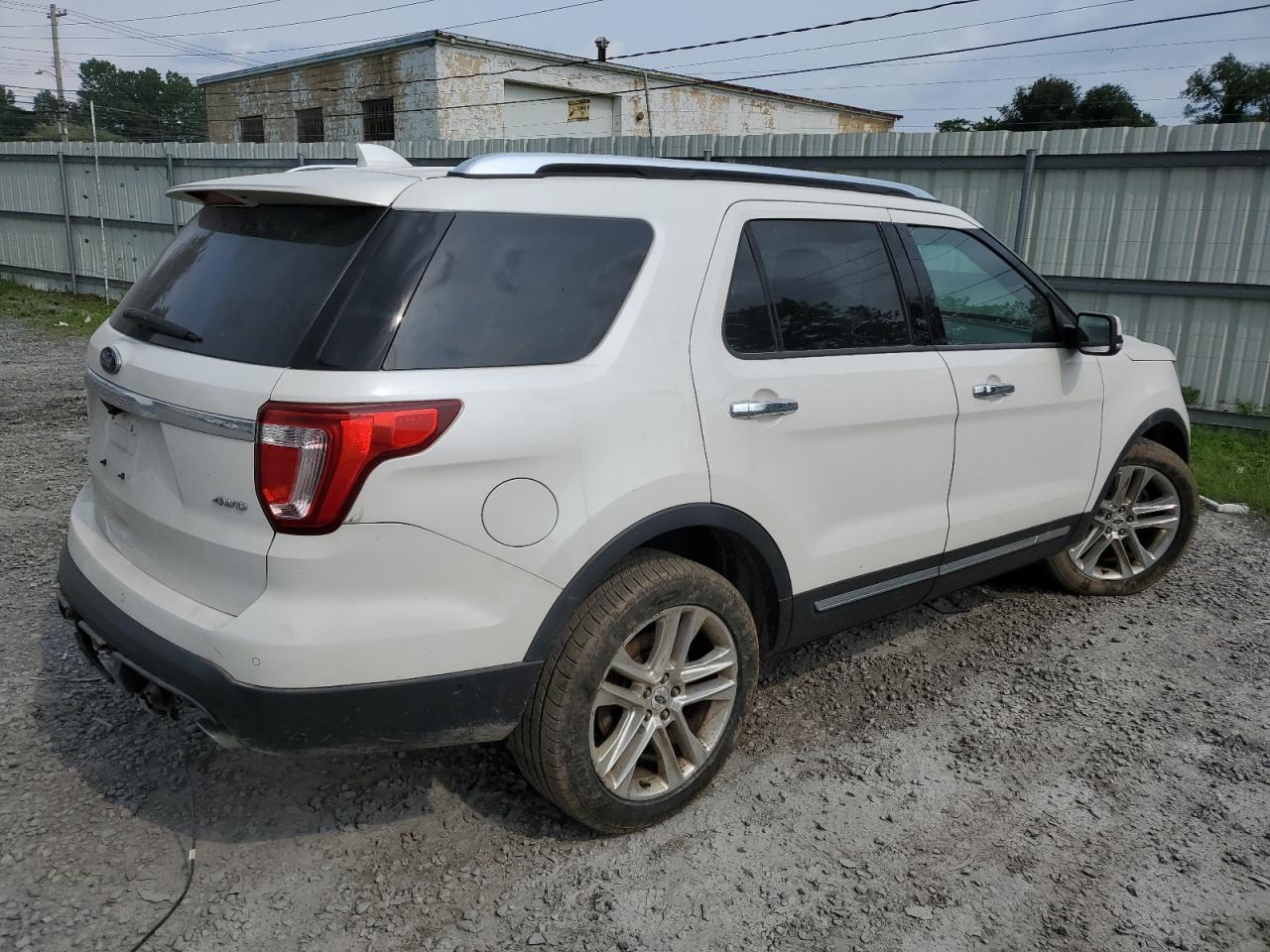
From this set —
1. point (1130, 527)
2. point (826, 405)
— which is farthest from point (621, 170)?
point (1130, 527)

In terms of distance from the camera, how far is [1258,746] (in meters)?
3.49

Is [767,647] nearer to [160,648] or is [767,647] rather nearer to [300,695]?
[300,695]

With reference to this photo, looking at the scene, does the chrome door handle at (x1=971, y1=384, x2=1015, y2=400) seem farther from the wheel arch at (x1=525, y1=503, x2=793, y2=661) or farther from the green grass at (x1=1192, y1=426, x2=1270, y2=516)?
the green grass at (x1=1192, y1=426, x2=1270, y2=516)

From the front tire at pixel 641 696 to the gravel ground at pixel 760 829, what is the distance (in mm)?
172

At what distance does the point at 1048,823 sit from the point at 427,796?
188cm

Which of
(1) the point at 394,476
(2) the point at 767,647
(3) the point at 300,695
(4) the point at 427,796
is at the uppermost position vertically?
(1) the point at 394,476

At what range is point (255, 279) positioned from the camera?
2580 mm

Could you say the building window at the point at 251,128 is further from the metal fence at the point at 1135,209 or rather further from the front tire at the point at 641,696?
the front tire at the point at 641,696

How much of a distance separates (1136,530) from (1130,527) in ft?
0.57

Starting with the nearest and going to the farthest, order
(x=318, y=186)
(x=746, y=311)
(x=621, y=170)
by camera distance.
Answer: (x=318, y=186), (x=621, y=170), (x=746, y=311)

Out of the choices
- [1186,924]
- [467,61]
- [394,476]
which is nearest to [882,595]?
[1186,924]

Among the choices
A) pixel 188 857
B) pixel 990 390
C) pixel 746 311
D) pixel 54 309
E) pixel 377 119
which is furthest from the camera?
pixel 377 119

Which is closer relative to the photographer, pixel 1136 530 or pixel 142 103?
pixel 1136 530

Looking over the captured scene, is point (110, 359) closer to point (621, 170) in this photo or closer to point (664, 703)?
point (621, 170)
